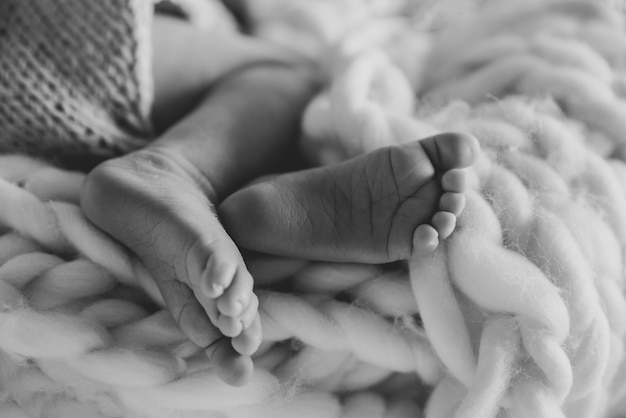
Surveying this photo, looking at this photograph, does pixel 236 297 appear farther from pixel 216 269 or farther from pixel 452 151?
pixel 452 151

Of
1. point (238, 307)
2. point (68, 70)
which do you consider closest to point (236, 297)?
point (238, 307)

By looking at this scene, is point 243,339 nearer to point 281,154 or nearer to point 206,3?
point 281,154

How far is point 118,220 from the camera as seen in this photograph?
0.50 meters

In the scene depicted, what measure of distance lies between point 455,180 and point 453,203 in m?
0.02

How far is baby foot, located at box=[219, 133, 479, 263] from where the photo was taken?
51 centimetres

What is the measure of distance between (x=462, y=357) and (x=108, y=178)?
0.31 m

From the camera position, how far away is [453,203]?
1.66ft

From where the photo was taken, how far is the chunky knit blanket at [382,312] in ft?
1.60

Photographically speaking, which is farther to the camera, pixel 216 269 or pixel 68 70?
pixel 68 70

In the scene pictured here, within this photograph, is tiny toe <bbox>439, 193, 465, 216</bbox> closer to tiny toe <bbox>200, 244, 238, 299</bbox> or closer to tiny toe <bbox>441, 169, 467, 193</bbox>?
tiny toe <bbox>441, 169, 467, 193</bbox>

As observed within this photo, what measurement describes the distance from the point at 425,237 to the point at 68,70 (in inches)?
14.9

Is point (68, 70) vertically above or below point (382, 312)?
above

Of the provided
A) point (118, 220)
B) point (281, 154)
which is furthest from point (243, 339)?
Answer: point (281, 154)

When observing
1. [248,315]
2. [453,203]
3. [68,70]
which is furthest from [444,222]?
[68,70]
